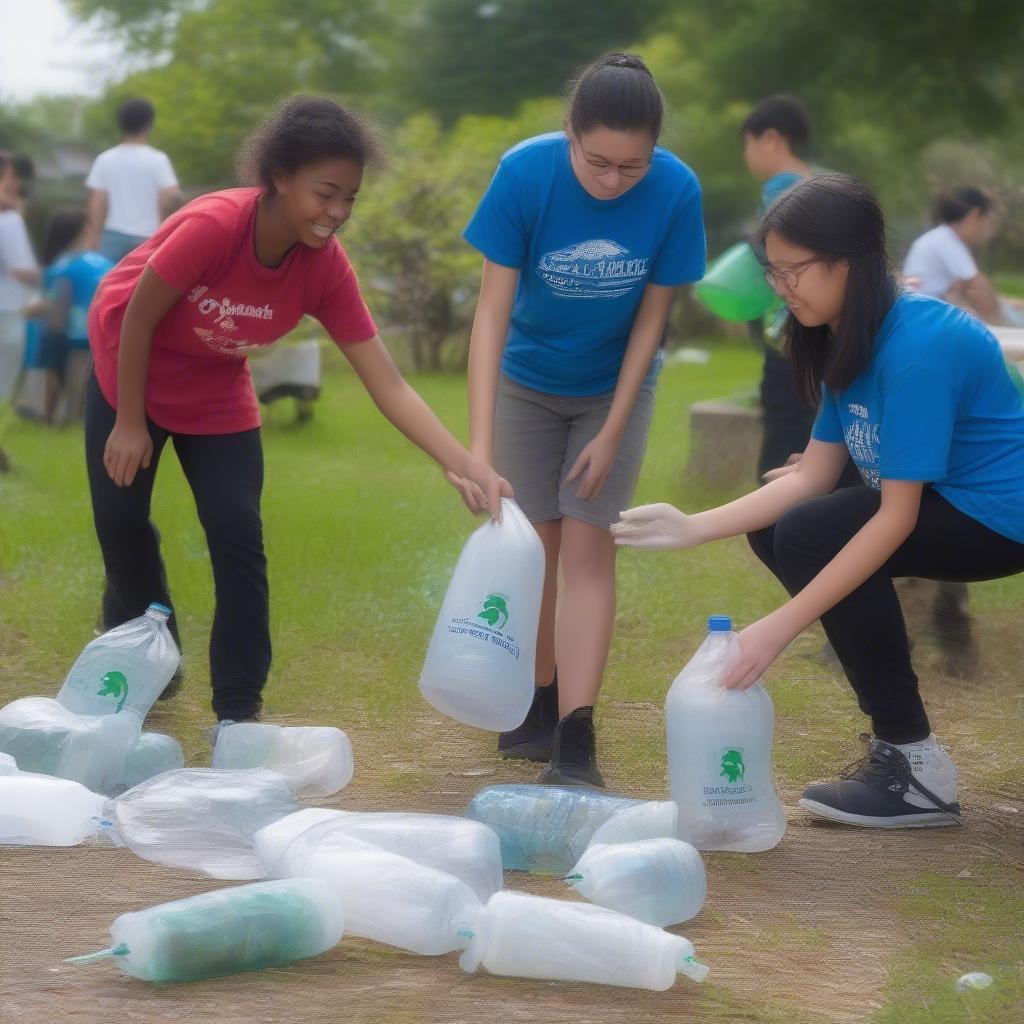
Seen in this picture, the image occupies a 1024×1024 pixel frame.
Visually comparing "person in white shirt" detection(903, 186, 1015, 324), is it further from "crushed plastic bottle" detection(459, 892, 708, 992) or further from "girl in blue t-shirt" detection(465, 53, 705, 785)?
"crushed plastic bottle" detection(459, 892, 708, 992)

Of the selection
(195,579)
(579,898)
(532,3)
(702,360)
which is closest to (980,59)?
(532,3)

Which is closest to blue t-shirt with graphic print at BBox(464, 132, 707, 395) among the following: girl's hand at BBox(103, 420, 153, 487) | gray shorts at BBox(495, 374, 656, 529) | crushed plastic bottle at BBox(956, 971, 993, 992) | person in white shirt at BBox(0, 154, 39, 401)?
gray shorts at BBox(495, 374, 656, 529)

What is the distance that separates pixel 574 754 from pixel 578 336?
101 cm

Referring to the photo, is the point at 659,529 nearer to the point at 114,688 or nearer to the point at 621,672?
the point at 114,688

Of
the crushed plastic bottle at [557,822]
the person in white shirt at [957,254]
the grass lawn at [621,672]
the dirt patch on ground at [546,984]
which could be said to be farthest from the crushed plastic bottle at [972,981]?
the person in white shirt at [957,254]

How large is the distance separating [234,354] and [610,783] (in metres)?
1.38

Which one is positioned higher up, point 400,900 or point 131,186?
point 131,186

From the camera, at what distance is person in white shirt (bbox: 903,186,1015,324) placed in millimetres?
7406

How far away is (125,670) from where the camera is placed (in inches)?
149

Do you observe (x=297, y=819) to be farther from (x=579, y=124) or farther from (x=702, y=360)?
(x=702, y=360)

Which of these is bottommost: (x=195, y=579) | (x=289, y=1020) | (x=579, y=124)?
(x=289, y=1020)

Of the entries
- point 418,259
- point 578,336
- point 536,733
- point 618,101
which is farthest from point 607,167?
point 418,259

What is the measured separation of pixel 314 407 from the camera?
38.0 feet

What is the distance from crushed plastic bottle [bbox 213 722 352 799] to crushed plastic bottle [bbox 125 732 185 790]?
11 centimetres
